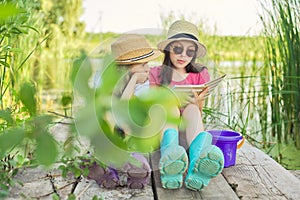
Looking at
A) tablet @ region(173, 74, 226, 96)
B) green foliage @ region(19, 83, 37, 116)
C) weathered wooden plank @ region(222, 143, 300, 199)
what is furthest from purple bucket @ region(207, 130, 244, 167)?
green foliage @ region(19, 83, 37, 116)

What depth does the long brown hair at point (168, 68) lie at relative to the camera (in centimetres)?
157

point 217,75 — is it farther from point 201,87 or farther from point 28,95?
point 28,95

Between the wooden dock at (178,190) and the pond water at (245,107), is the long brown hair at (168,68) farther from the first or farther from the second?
the wooden dock at (178,190)

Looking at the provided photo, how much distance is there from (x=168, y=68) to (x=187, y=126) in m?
0.23

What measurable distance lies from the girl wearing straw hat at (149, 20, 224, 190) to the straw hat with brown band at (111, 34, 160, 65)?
143 millimetres

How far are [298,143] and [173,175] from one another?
1.53 m

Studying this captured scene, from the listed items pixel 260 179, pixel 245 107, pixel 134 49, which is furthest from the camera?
pixel 245 107

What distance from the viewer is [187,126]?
159 cm

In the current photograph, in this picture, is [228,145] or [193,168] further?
[228,145]

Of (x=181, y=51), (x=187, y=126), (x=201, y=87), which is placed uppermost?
(x=181, y=51)

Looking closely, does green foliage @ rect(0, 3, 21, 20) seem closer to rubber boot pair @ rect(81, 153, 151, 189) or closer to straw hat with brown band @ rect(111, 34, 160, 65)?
straw hat with brown band @ rect(111, 34, 160, 65)

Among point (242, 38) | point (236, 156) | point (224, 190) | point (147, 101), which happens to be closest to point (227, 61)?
point (242, 38)

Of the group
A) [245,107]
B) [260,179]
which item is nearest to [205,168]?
[260,179]

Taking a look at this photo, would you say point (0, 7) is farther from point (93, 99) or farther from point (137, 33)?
point (137, 33)
